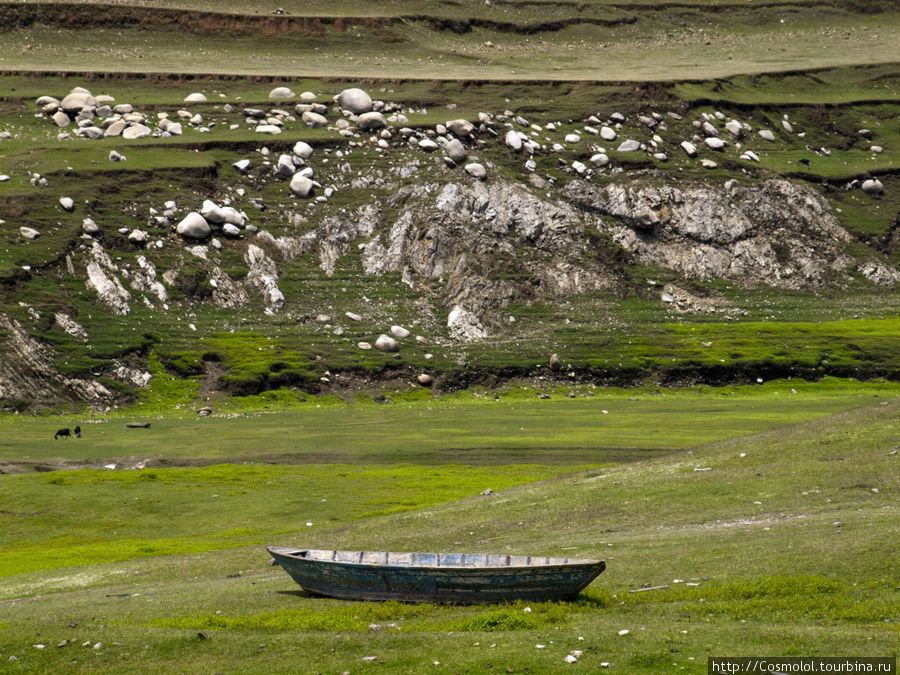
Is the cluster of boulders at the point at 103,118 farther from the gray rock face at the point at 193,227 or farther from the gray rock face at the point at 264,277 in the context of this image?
the gray rock face at the point at 264,277

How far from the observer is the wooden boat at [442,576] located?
2880 centimetres

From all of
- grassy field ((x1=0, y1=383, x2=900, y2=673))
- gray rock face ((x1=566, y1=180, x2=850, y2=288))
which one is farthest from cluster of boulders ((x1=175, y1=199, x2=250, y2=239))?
grassy field ((x1=0, y1=383, x2=900, y2=673))

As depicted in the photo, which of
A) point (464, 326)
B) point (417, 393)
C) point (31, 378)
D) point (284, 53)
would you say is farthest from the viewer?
point (284, 53)

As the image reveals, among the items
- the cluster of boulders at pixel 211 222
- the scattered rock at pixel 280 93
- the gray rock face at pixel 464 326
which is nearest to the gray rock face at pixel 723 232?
the gray rock face at pixel 464 326

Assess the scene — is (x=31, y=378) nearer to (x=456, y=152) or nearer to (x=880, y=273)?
(x=456, y=152)

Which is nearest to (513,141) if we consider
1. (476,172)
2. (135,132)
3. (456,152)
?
(456,152)

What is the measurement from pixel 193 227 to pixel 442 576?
345ft

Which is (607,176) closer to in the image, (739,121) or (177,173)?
(739,121)

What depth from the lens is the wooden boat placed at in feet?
94.5

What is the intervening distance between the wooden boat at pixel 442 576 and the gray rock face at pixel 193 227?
100668 mm

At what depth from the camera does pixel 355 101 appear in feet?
506

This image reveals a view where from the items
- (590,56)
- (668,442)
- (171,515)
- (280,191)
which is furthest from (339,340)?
(590,56)

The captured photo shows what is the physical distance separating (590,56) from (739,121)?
42.7 m

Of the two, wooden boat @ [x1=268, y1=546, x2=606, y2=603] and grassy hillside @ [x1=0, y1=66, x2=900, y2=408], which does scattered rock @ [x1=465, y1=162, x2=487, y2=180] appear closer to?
grassy hillside @ [x1=0, y1=66, x2=900, y2=408]
